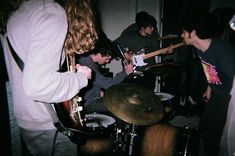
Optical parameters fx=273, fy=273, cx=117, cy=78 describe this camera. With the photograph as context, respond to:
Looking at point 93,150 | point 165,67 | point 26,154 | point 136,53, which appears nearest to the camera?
point 26,154

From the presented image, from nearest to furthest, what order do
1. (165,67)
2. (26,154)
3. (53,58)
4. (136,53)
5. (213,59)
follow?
(53,58)
(26,154)
(213,59)
(165,67)
(136,53)

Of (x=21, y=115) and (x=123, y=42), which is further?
(x=123, y=42)

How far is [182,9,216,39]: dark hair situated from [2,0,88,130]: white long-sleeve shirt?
2224 mm

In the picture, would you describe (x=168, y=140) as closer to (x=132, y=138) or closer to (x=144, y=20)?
(x=132, y=138)

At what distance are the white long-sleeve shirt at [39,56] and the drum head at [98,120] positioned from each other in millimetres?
1377

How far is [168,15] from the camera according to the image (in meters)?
6.87

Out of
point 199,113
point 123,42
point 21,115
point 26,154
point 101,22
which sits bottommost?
point 199,113

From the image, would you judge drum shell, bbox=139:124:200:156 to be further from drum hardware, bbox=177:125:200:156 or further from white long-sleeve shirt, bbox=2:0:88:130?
white long-sleeve shirt, bbox=2:0:88:130

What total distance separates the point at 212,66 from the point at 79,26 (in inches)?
84.7

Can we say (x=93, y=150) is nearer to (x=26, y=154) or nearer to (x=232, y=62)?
(x=26, y=154)

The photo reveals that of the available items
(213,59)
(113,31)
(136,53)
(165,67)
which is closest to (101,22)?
(113,31)

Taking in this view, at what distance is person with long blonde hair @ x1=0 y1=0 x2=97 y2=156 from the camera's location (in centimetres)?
137

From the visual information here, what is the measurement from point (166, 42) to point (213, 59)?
11.6 ft

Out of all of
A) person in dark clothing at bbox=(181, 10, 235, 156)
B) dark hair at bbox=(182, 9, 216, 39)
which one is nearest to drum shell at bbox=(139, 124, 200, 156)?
person in dark clothing at bbox=(181, 10, 235, 156)
